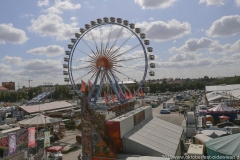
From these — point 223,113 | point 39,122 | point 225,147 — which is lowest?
point 223,113

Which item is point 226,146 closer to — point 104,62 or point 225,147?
point 225,147

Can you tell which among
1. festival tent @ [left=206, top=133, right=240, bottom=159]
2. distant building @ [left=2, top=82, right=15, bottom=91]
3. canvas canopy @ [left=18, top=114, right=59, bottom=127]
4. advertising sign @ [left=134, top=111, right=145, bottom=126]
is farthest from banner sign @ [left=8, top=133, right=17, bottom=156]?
distant building @ [left=2, top=82, right=15, bottom=91]

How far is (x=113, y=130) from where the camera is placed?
1495cm

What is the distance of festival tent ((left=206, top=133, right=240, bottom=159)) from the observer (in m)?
12.3

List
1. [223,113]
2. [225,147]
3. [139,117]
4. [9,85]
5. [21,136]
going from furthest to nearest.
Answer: [9,85] → [223,113] → [21,136] → [139,117] → [225,147]

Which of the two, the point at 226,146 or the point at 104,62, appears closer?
the point at 226,146

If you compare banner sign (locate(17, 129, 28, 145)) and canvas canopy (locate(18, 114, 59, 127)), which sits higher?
canvas canopy (locate(18, 114, 59, 127))

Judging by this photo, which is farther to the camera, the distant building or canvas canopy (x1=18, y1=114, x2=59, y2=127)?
the distant building

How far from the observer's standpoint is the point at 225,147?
12.9m

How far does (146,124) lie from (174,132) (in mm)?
2555

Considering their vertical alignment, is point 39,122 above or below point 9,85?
below

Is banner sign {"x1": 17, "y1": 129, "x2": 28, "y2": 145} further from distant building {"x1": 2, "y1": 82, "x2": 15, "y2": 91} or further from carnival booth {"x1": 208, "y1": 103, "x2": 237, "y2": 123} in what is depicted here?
distant building {"x1": 2, "y1": 82, "x2": 15, "y2": 91}

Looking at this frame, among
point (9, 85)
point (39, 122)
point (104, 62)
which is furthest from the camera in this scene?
point (9, 85)

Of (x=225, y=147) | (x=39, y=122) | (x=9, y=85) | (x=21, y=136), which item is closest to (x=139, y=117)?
(x=225, y=147)
